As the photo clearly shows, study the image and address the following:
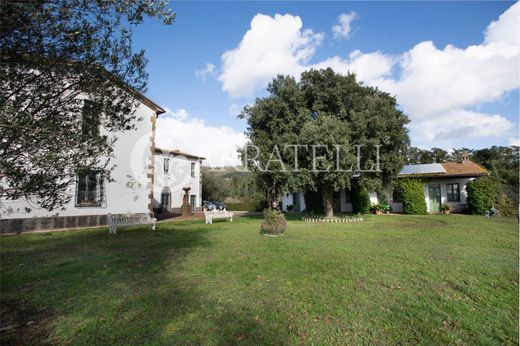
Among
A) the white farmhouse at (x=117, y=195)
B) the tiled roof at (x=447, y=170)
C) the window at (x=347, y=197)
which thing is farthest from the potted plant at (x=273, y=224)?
the tiled roof at (x=447, y=170)

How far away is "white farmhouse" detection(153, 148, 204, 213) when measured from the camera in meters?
31.1

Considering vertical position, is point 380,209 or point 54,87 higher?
point 54,87

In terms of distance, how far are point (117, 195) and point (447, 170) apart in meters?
27.5

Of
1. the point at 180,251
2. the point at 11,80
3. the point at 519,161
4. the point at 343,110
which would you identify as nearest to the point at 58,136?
the point at 11,80

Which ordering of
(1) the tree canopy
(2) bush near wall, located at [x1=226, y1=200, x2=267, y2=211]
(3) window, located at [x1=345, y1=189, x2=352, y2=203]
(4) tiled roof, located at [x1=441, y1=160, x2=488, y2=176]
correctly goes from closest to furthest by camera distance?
1. (1) the tree canopy
2. (4) tiled roof, located at [x1=441, y1=160, x2=488, y2=176]
3. (3) window, located at [x1=345, y1=189, x2=352, y2=203]
4. (2) bush near wall, located at [x1=226, y1=200, x2=267, y2=211]

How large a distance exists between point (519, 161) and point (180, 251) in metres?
63.0

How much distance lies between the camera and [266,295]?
4992 millimetres

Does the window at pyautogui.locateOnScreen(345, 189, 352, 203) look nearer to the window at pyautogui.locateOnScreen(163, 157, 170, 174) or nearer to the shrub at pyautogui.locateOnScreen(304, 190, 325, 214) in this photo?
the shrub at pyautogui.locateOnScreen(304, 190, 325, 214)

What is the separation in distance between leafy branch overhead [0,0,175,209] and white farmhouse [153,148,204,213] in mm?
25622

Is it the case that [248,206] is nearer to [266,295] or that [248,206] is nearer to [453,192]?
[453,192]

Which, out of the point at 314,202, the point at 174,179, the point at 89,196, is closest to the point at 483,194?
the point at 314,202

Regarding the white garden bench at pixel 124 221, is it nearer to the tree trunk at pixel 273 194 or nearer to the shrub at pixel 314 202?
the tree trunk at pixel 273 194

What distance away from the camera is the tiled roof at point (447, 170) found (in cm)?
2402

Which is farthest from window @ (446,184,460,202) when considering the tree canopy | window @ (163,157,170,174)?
window @ (163,157,170,174)
